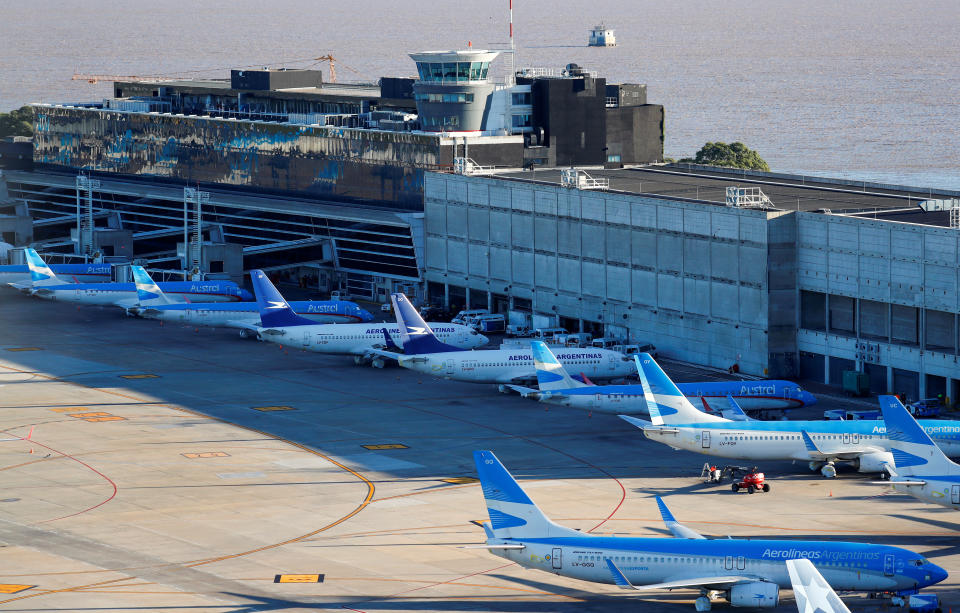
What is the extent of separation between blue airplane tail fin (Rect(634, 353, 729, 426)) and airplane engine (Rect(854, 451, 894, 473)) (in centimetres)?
1036

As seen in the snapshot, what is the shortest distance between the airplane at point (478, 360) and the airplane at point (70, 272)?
62772 millimetres

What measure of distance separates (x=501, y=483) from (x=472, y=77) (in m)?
108

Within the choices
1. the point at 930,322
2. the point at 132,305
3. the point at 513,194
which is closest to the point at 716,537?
the point at 930,322

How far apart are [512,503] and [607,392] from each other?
42298 millimetres

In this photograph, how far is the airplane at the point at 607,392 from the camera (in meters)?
110

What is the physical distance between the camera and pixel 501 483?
6900 centimetres

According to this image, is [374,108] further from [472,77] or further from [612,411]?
[612,411]

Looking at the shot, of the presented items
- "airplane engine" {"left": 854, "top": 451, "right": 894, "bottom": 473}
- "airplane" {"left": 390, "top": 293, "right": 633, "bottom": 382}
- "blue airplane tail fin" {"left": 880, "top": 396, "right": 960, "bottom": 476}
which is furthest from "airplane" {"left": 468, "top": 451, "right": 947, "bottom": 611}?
"airplane" {"left": 390, "top": 293, "right": 633, "bottom": 382}

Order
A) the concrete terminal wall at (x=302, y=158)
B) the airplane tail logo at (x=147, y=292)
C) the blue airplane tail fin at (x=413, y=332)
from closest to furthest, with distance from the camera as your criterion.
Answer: the blue airplane tail fin at (x=413, y=332) → the airplane tail logo at (x=147, y=292) → the concrete terminal wall at (x=302, y=158)

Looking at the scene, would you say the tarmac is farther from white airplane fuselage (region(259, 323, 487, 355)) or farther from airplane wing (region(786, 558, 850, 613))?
airplane wing (region(786, 558, 850, 613))

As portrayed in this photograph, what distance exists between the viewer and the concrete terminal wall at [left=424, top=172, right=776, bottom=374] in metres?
→ 127

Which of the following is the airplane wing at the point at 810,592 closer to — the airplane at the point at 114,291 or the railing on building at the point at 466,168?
the railing on building at the point at 466,168

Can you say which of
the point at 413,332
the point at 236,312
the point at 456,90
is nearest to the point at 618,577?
the point at 413,332

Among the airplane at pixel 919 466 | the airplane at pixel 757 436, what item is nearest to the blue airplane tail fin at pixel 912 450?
the airplane at pixel 919 466
